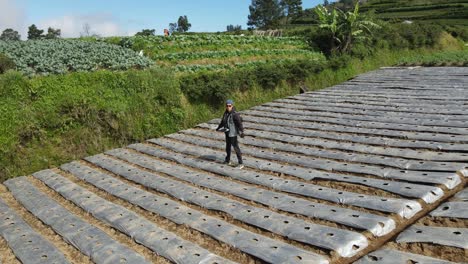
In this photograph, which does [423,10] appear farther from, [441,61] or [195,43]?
[195,43]

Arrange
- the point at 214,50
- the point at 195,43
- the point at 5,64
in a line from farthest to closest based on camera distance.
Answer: the point at 195,43 < the point at 214,50 < the point at 5,64

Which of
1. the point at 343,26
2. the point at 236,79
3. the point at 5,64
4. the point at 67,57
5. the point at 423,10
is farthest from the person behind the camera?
the point at 423,10

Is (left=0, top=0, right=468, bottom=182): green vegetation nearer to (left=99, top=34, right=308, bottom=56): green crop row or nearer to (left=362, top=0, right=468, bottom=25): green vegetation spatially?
(left=99, top=34, right=308, bottom=56): green crop row

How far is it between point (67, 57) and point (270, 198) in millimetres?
9551

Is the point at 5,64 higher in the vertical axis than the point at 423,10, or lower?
lower

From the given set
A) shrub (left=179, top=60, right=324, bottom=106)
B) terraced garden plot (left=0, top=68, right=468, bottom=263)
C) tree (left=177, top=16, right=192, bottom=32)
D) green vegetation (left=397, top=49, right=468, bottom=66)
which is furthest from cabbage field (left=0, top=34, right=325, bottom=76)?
tree (left=177, top=16, right=192, bottom=32)

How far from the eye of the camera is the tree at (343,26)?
61.7 feet

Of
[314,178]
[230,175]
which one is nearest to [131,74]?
[230,175]

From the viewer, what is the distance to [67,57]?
1257 cm

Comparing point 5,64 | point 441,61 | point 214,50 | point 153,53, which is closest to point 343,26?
point 441,61

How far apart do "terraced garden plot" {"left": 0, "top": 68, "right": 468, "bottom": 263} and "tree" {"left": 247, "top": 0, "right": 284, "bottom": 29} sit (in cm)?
5120

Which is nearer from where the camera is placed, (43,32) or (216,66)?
(216,66)

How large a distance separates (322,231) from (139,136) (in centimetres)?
735

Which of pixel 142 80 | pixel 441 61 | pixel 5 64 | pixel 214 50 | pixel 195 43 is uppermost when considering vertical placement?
pixel 195 43
